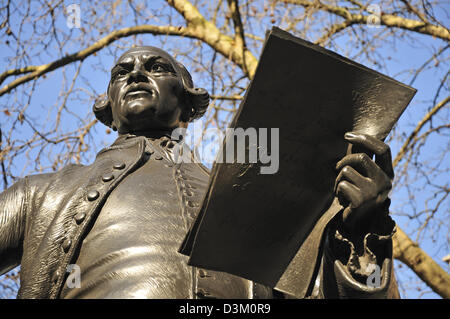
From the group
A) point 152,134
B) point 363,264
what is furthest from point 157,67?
point 363,264

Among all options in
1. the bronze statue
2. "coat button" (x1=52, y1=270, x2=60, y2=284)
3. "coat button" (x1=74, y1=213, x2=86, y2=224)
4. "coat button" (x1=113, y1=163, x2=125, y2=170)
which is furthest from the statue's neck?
"coat button" (x1=52, y1=270, x2=60, y2=284)

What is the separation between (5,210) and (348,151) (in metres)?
1.30

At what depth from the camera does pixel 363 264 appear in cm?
265

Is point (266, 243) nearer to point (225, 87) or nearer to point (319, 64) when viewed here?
point (319, 64)

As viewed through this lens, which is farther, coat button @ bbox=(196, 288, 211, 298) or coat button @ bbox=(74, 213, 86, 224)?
coat button @ bbox=(74, 213, 86, 224)

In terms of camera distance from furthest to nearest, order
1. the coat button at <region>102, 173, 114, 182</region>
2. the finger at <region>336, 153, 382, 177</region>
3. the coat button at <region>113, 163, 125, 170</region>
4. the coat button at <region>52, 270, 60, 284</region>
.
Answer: the coat button at <region>113, 163, 125, 170</region> < the coat button at <region>102, 173, 114, 182</region> < the coat button at <region>52, 270, 60, 284</region> < the finger at <region>336, 153, 382, 177</region>

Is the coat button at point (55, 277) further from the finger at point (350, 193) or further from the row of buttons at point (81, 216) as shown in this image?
the finger at point (350, 193)

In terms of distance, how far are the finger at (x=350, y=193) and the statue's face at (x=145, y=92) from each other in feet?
3.97

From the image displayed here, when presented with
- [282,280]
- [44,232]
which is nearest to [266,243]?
[282,280]

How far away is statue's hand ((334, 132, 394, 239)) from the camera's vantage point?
2.58 meters

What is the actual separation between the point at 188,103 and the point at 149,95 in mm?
292

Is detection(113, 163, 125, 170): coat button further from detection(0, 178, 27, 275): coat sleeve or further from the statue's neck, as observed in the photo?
the statue's neck

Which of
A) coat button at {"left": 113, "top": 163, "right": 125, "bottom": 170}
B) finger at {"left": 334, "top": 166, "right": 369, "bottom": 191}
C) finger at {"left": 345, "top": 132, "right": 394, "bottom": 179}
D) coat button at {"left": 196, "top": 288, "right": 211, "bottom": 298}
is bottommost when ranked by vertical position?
coat button at {"left": 196, "top": 288, "right": 211, "bottom": 298}

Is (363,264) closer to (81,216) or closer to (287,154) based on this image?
(287,154)
